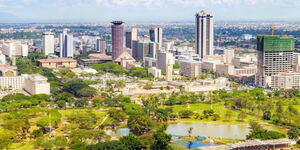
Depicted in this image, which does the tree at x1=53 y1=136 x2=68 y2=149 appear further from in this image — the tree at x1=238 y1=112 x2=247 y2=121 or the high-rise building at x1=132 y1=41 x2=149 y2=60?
the high-rise building at x1=132 y1=41 x2=149 y2=60

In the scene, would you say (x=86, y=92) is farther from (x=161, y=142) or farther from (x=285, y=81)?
(x=285, y=81)

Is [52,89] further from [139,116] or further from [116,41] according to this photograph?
[116,41]

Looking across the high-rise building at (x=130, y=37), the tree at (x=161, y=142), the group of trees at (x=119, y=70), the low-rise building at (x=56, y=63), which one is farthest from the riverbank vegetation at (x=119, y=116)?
the high-rise building at (x=130, y=37)

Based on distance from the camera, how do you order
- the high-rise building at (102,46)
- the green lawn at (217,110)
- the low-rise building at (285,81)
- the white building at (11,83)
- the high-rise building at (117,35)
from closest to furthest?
the green lawn at (217,110), the white building at (11,83), the low-rise building at (285,81), the high-rise building at (117,35), the high-rise building at (102,46)

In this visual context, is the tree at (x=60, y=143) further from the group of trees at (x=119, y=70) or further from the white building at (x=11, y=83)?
the group of trees at (x=119, y=70)

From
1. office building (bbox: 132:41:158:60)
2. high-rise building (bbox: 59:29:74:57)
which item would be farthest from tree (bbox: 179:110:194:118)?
high-rise building (bbox: 59:29:74:57)
